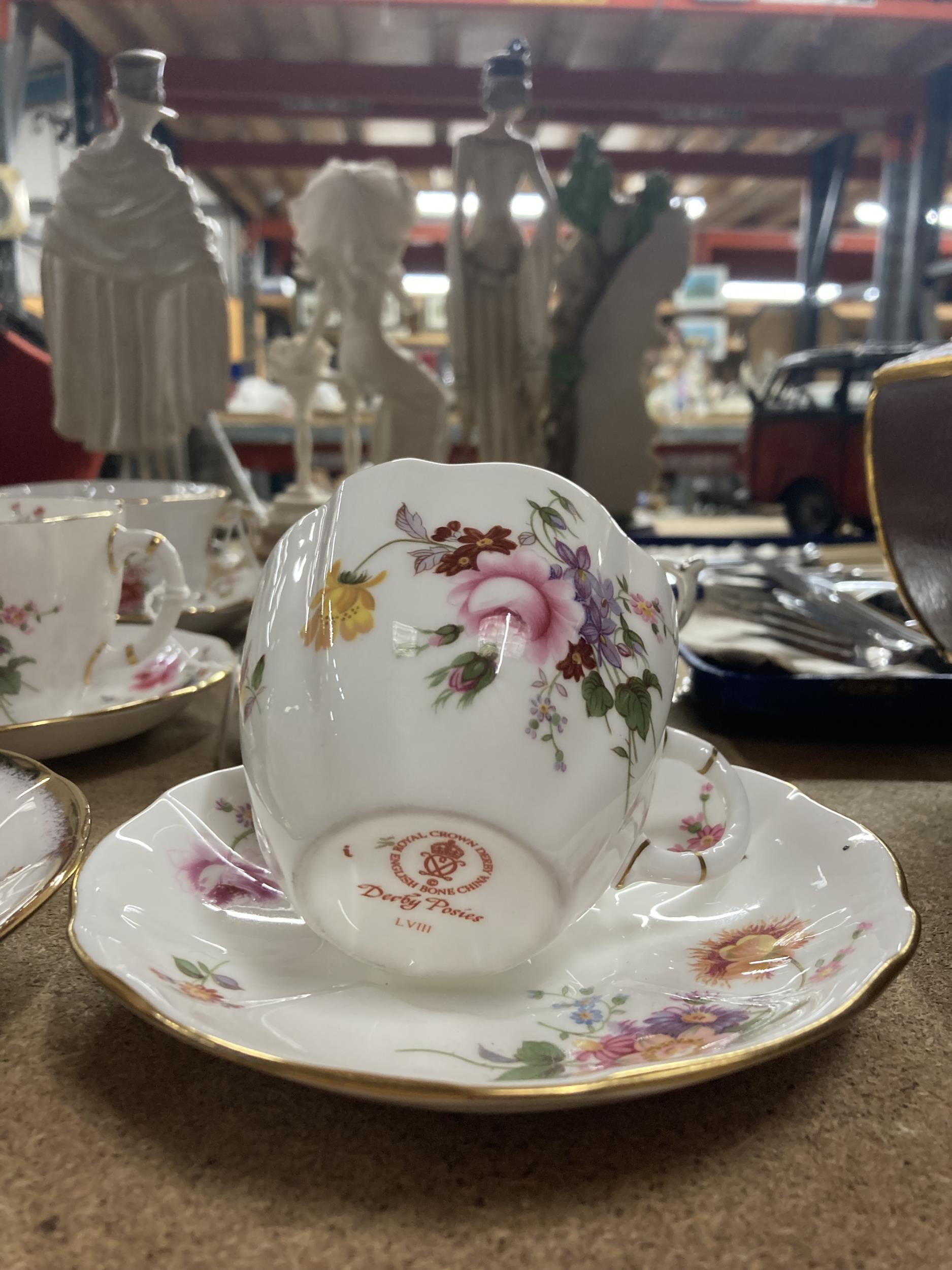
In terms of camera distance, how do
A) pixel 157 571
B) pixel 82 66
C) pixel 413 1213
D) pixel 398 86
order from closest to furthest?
pixel 413 1213, pixel 157 571, pixel 82 66, pixel 398 86

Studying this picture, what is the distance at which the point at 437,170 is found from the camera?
391 cm

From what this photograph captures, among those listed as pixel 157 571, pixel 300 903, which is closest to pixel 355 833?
pixel 300 903

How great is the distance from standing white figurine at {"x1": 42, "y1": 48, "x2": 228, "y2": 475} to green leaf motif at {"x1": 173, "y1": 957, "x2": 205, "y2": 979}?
0.85m

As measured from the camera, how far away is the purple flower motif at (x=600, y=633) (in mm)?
293

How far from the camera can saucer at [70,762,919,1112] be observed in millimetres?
233

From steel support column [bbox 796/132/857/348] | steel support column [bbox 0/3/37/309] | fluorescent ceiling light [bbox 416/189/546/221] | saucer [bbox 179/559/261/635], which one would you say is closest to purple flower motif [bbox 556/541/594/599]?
saucer [bbox 179/559/261/635]

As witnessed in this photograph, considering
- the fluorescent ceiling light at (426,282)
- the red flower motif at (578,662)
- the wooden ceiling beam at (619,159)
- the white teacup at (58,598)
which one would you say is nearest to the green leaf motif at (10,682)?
the white teacup at (58,598)

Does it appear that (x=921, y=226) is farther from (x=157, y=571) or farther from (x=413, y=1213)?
(x=413, y=1213)

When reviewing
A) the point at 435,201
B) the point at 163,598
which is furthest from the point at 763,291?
the point at 163,598

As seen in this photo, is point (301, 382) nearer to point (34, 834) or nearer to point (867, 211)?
point (34, 834)

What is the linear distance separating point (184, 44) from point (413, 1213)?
311 cm

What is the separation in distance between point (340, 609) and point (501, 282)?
1.13 meters

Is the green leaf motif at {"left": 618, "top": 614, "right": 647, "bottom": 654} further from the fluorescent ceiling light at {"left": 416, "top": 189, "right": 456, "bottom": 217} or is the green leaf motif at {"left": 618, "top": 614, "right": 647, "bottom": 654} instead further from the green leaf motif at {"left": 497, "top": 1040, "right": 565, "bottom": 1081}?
the fluorescent ceiling light at {"left": 416, "top": 189, "right": 456, "bottom": 217}

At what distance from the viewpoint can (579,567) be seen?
303mm
